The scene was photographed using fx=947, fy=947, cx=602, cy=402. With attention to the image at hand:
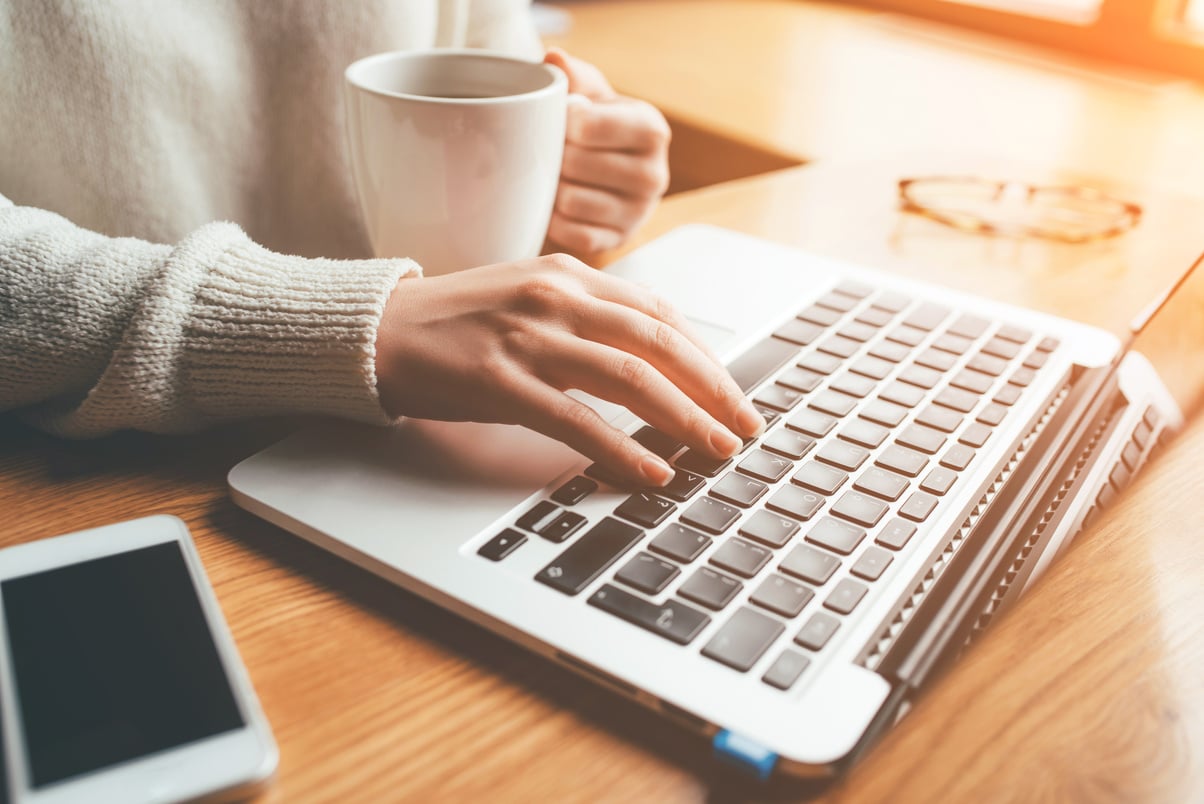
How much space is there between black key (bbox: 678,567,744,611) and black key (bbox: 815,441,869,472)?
0.10 meters

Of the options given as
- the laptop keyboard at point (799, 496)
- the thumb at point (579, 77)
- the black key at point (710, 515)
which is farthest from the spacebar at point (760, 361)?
the thumb at point (579, 77)

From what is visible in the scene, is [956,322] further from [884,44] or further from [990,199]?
[884,44]

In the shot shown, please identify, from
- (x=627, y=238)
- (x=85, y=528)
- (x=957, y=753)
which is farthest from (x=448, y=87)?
(x=957, y=753)

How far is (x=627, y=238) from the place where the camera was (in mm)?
680

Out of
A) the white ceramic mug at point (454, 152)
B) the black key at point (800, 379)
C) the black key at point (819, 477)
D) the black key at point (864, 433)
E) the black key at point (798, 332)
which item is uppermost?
the white ceramic mug at point (454, 152)

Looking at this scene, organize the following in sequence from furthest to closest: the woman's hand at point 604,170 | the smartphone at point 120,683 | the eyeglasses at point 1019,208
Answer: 1. the eyeglasses at point 1019,208
2. the woman's hand at point 604,170
3. the smartphone at point 120,683

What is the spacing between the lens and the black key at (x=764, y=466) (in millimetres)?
396

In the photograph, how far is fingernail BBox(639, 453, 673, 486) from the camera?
38cm

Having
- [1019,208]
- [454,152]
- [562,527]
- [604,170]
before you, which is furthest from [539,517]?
[1019,208]

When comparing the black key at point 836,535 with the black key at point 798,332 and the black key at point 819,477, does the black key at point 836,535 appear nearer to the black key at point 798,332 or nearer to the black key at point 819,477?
the black key at point 819,477

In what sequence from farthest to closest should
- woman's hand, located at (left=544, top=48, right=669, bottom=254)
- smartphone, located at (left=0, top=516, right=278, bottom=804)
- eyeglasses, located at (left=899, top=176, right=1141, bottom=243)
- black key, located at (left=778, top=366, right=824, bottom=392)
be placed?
1. eyeglasses, located at (left=899, top=176, right=1141, bottom=243)
2. woman's hand, located at (left=544, top=48, right=669, bottom=254)
3. black key, located at (left=778, top=366, right=824, bottom=392)
4. smartphone, located at (left=0, top=516, right=278, bottom=804)

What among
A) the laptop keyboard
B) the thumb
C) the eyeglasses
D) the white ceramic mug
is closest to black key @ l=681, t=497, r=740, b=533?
the laptop keyboard

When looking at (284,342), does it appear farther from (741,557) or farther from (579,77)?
(579,77)

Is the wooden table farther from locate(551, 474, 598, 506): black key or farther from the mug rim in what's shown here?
the mug rim
